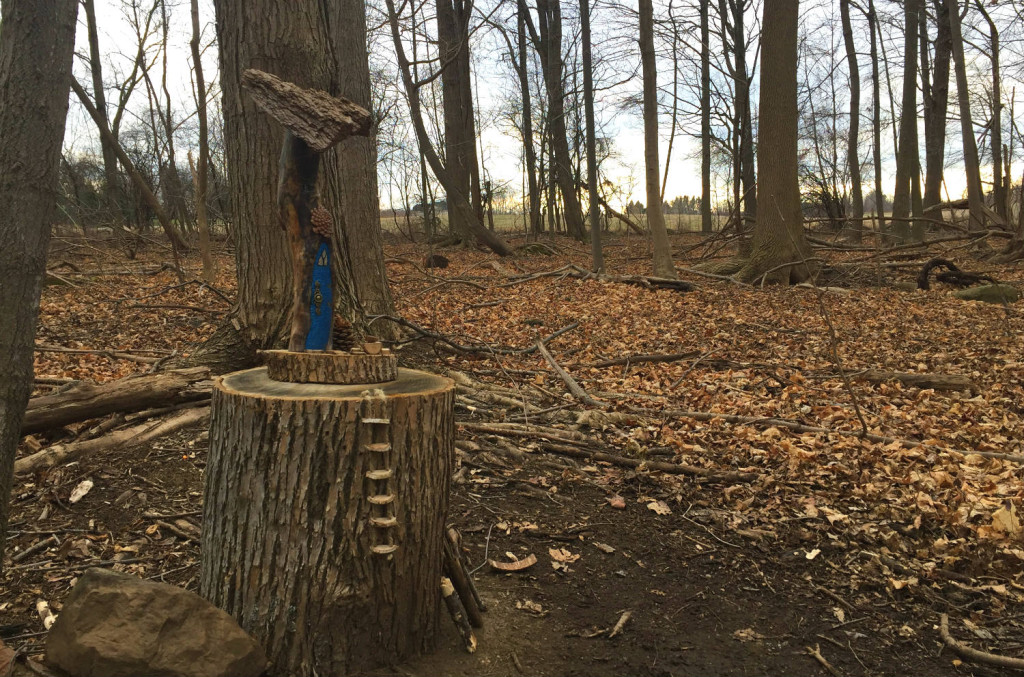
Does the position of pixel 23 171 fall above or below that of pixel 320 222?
above

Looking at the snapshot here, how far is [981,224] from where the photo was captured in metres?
15.7

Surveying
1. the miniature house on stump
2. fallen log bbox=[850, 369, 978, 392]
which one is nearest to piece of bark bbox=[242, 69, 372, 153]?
the miniature house on stump

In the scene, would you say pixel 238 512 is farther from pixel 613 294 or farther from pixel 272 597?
pixel 613 294

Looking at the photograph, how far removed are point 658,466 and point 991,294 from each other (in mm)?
8460

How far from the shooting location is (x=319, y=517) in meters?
2.40

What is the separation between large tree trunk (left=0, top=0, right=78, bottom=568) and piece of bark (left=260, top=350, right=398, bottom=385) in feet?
3.06

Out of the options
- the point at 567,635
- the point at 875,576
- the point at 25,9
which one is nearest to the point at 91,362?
the point at 25,9

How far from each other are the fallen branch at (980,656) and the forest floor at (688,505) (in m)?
0.03

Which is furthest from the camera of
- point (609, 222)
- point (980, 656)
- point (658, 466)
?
point (609, 222)

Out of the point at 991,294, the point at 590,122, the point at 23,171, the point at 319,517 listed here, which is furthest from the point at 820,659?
the point at 590,122

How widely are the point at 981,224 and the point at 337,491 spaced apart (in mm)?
18025


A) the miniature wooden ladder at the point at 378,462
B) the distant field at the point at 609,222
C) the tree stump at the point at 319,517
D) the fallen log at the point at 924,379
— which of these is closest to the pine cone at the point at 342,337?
the tree stump at the point at 319,517

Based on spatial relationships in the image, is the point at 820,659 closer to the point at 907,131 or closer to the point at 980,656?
the point at 980,656

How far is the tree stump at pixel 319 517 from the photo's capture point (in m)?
2.40
